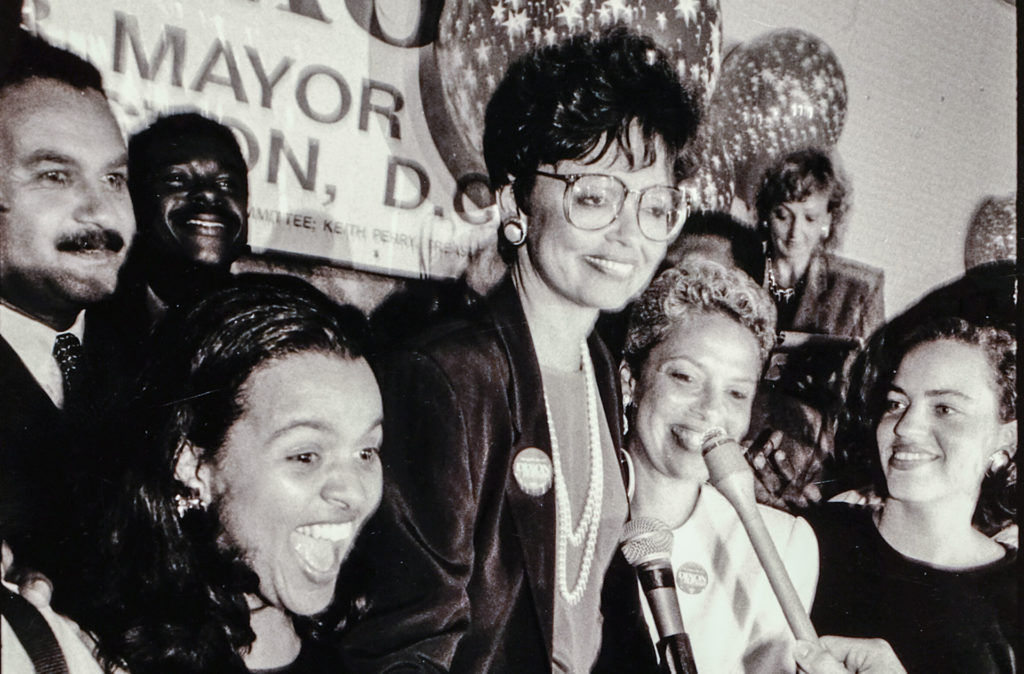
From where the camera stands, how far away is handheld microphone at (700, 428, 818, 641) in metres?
1.97

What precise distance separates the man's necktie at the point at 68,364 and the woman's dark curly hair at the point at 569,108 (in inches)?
27.8

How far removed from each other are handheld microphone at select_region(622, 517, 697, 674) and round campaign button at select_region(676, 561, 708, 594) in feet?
0.09

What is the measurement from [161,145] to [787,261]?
3.99ft

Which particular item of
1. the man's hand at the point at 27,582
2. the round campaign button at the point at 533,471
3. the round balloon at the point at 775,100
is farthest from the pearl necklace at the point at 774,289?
the man's hand at the point at 27,582

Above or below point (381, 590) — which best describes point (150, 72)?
above

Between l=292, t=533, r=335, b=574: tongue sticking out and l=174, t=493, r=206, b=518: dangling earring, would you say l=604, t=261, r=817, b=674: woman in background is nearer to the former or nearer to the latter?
l=292, t=533, r=335, b=574: tongue sticking out

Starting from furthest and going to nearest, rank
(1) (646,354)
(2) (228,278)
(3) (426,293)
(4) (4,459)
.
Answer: (1) (646,354)
(3) (426,293)
(2) (228,278)
(4) (4,459)

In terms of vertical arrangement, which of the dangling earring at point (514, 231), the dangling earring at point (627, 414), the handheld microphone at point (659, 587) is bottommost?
the handheld microphone at point (659, 587)

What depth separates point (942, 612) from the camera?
2.15m

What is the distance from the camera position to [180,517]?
1.49m

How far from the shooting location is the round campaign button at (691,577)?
1933 millimetres

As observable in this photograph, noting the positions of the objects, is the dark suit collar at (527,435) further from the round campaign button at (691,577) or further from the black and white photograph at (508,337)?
the round campaign button at (691,577)

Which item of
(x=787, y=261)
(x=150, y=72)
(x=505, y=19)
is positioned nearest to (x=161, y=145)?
(x=150, y=72)

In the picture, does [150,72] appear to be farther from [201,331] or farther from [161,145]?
[201,331]
